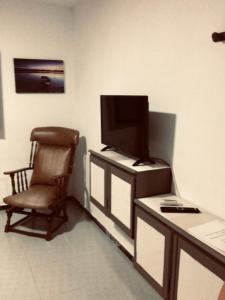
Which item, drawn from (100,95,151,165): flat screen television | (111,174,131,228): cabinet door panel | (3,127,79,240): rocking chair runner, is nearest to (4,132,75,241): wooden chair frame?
(3,127,79,240): rocking chair runner

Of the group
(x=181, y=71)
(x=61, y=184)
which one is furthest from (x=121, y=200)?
(x=61, y=184)

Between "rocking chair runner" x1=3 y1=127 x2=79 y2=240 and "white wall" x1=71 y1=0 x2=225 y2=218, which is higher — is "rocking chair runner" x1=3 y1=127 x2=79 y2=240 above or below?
below

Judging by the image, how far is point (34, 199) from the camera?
314 cm

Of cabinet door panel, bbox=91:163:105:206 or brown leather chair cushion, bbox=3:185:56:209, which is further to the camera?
brown leather chair cushion, bbox=3:185:56:209

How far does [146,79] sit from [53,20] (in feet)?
6.67

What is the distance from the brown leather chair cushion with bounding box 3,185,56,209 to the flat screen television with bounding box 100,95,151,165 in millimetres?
920

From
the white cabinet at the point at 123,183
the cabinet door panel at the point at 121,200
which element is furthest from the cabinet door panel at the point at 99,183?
the cabinet door panel at the point at 121,200

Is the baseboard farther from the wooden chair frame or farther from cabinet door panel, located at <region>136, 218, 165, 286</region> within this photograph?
cabinet door panel, located at <region>136, 218, 165, 286</region>

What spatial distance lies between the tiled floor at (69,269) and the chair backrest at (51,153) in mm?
699

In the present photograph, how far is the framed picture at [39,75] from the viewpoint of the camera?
3727 mm

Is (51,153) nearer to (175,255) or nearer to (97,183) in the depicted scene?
(97,183)

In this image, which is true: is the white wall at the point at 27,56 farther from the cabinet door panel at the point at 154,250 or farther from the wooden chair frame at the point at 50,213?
the cabinet door panel at the point at 154,250

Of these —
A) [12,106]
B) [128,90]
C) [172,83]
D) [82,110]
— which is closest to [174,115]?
[172,83]

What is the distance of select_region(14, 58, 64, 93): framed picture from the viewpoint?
3.73m
